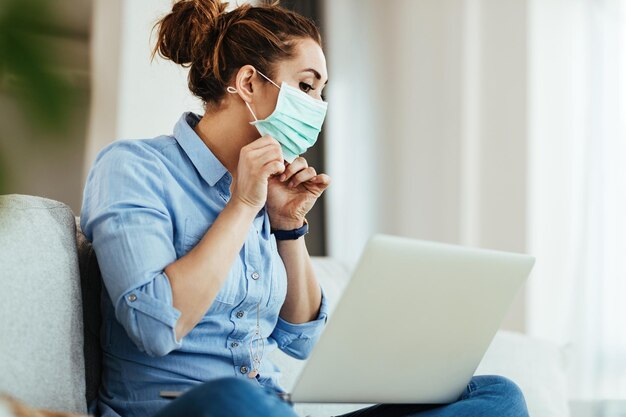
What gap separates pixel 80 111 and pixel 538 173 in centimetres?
284

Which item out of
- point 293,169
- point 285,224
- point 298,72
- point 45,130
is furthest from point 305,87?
point 45,130

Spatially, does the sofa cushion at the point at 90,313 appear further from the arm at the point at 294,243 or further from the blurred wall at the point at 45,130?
the blurred wall at the point at 45,130

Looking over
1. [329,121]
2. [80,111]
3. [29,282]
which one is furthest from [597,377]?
[80,111]

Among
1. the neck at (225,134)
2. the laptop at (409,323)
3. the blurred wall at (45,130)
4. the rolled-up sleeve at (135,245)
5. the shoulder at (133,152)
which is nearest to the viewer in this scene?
the blurred wall at (45,130)

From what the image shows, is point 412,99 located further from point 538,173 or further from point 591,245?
point 591,245

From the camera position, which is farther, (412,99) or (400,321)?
(412,99)

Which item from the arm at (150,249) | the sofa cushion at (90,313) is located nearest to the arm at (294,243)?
the arm at (150,249)

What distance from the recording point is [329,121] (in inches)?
140

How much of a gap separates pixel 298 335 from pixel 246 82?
485 millimetres

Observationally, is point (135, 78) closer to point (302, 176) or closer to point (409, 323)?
point (302, 176)

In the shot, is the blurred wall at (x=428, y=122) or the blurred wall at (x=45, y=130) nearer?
the blurred wall at (x=45, y=130)

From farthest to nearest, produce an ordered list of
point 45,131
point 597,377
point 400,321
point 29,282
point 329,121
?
point 329,121 < point 597,377 < point 29,282 < point 400,321 < point 45,131

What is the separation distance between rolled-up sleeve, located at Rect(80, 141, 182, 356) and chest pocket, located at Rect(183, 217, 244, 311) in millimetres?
58

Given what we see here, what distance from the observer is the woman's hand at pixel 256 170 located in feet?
4.13
